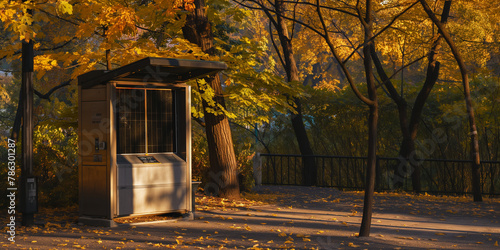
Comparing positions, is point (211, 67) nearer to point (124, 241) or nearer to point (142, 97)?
point (142, 97)

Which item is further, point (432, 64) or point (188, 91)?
point (432, 64)

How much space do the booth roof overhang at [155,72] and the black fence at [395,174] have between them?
8443 mm

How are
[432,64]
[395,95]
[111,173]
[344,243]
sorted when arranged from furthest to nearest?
[395,95] < [432,64] < [111,173] < [344,243]

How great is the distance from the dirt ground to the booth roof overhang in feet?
8.10

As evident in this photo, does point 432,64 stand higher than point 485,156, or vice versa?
point 432,64

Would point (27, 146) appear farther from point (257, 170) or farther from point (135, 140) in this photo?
point (257, 170)

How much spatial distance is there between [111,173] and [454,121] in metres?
13.1

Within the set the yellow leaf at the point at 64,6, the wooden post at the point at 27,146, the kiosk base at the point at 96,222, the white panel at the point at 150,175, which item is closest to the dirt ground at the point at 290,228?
→ the kiosk base at the point at 96,222

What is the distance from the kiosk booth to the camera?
32.9 ft

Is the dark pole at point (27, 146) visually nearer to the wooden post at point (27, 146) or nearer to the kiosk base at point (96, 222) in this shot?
the wooden post at point (27, 146)

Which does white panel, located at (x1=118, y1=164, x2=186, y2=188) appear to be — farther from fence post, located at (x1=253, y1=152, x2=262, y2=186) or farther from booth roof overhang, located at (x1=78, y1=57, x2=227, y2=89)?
fence post, located at (x1=253, y1=152, x2=262, y2=186)

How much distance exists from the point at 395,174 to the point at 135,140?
10560 millimetres

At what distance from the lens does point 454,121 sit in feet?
64.3

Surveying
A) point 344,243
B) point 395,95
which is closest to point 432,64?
point 395,95
